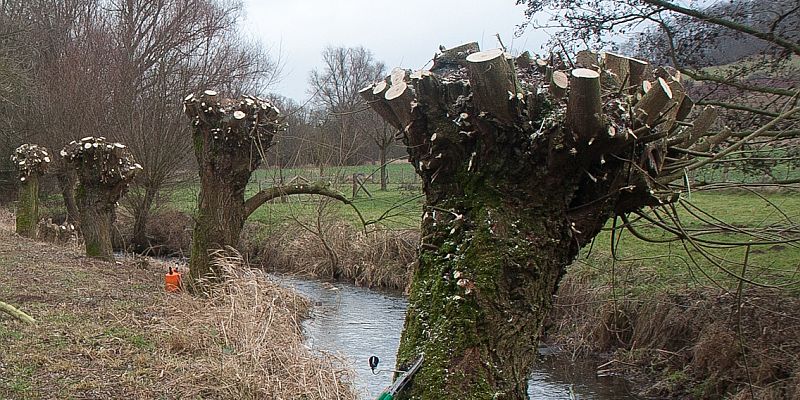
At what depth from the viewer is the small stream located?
320 inches

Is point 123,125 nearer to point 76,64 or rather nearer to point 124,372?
point 76,64

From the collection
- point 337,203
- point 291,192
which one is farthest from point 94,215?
point 291,192

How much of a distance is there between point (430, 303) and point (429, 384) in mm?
339

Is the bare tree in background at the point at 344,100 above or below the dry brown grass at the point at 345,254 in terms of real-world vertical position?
above

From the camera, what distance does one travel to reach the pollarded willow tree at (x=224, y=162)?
8.78 metres

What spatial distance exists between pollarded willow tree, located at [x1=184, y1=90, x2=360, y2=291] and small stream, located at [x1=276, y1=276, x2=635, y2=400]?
1.73m

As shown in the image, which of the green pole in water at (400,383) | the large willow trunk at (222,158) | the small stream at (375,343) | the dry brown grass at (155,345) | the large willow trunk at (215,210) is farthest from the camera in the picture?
the large willow trunk at (215,210)

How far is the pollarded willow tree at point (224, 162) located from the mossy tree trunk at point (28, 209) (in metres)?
7.10

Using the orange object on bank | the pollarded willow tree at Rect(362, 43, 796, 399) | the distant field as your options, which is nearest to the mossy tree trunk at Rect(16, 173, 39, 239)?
the distant field

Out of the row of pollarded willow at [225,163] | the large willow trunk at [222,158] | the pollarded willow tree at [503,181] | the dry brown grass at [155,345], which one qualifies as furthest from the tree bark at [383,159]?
the pollarded willow tree at [503,181]

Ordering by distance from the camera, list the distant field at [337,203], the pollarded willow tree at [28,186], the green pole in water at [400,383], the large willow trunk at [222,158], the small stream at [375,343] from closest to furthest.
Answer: the green pole in water at [400,383] < the small stream at [375,343] < the large willow trunk at [222,158] < the distant field at [337,203] < the pollarded willow tree at [28,186]

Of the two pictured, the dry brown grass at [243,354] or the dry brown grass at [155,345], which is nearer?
the dry brown grass at [155,345]

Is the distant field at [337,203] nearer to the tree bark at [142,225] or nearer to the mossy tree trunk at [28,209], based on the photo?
the tree bark at [142,225]

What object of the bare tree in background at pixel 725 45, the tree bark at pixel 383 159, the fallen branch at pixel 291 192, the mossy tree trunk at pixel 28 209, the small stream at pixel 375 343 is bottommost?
the small stream at pixel 375 343
